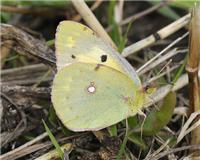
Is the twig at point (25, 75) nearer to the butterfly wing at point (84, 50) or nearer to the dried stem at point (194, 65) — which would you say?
the butterfly wing at point (84, 50)

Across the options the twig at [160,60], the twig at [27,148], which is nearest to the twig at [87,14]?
the twig at [160,60]

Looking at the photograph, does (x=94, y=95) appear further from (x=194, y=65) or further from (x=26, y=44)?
(x=26, y=44)

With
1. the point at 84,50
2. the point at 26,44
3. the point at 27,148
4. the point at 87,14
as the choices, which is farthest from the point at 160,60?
the point at 27,148

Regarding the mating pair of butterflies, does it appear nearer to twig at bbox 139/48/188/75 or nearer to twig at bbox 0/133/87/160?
twig at bbox 0/133/87/160

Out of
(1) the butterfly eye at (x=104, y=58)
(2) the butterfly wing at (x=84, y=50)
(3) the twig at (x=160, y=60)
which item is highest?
(2) the butterfly wing at (x=84, y=50)

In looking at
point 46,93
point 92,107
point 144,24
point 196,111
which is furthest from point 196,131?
point 144,24

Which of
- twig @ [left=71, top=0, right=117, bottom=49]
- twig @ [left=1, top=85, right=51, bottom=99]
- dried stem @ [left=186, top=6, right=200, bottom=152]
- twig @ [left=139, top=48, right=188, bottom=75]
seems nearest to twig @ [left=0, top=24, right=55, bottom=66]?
Result: twig @ [left=1, top=85, right=51, bottom=99]
